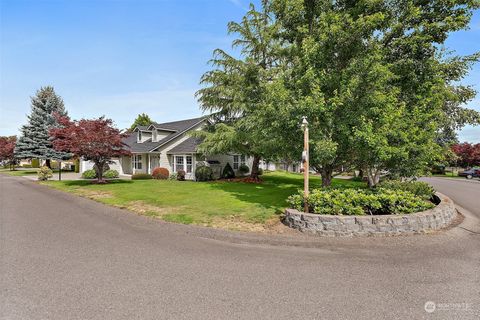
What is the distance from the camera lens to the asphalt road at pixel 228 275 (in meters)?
3.63

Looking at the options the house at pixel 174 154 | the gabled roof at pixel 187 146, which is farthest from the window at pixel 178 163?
the gabled roof at pixel 187 146

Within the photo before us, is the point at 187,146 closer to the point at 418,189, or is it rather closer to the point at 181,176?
the point at 181,176

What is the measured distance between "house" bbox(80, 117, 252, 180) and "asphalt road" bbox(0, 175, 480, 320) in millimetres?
16908

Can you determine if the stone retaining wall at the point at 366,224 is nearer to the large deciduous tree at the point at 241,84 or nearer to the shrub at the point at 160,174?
the large deciduous tree at the point at 241,84

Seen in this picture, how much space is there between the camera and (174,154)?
2547 centimetres

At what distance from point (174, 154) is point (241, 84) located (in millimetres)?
10025

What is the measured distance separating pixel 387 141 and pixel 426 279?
18.2 feet

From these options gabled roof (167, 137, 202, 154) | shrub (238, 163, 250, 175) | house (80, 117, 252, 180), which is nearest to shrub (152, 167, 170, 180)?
house (80, 117, 252, 180)

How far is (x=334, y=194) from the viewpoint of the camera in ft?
27.2

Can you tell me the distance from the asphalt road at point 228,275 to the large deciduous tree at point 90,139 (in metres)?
12.6

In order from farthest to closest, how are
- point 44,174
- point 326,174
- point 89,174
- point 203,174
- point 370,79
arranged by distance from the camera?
point 89,174
point 44,174
point 203,174
point 326,174
point 370,79

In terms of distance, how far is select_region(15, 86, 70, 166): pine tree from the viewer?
114 ft

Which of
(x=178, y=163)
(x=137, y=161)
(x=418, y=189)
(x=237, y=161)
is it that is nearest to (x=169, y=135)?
(x=178, y=163)

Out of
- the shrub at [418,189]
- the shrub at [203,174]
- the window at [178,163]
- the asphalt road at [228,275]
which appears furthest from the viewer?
the window at [178,163]
